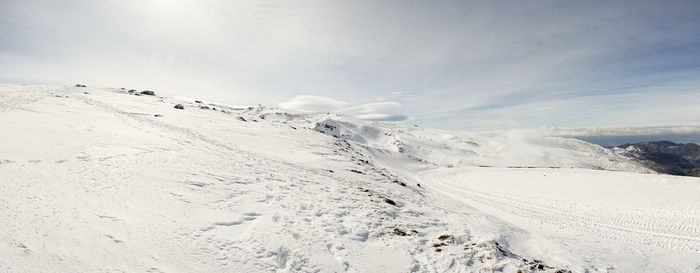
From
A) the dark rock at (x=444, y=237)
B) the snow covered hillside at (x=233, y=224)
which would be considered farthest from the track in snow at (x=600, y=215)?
the dark rock at (x=444, y=237)

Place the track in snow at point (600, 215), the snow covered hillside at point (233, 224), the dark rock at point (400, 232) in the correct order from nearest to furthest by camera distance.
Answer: the snow covered hillside at point (233, 224) < the dark rock at point (400, 232) < the track in snow at point (600, 215)

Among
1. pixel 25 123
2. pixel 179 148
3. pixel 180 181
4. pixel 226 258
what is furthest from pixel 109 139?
pixel 226 258

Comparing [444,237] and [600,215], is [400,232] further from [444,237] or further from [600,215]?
[600,215]

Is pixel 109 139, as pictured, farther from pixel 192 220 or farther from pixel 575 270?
pixel 575 270

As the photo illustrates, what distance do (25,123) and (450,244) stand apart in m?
26.2

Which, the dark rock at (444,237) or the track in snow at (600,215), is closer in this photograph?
the dark rock at (444,237)

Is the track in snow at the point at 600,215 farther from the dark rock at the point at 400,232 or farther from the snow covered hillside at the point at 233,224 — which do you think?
the dark rock at the point at 400,232

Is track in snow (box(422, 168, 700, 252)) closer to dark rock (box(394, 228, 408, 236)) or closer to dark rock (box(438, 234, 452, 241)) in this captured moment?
dark rock (box(438, 234, 452, 241))

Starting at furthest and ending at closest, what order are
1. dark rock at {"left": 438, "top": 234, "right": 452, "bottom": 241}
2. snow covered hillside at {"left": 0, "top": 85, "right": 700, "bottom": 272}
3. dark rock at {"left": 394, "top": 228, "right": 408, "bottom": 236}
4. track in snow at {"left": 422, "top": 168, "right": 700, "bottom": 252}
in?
1. track in snow at {"left": 422, "top": 168, "right": 700, "bottom": 252}
2. dark rock at {"left": 438, "top": 234, "right": 452, "bottom": 241}
3. dark rock at {"left": 394, "top": 228, "right": 408, "bottom": 236}
4. snow covered hillside at {"left": 0, "top": 85, "right": 700, "bottom": 272}

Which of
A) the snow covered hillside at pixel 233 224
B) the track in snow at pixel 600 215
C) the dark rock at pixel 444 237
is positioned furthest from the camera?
the track in snow at pixel 600 215

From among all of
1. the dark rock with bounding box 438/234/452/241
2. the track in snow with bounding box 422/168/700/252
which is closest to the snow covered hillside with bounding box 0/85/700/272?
the dark rock with bounding box 438/234/452/241

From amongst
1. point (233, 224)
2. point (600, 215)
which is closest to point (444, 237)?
point (233, 224)

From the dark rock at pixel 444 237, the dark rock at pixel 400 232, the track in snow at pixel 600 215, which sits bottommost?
the track in snow at pixel 600 215

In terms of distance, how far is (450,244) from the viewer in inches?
364
